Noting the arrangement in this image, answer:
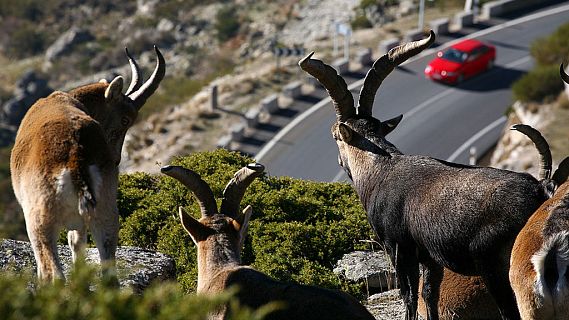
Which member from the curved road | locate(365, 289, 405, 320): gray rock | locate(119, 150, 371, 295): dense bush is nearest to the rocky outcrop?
the curved road

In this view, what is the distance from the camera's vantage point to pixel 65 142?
32.4ft

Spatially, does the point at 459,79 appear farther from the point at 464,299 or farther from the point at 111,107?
the point at 464,299

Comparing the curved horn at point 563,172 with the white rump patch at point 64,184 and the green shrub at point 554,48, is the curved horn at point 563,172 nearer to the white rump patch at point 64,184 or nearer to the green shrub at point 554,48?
the white rump patch at point 64,184

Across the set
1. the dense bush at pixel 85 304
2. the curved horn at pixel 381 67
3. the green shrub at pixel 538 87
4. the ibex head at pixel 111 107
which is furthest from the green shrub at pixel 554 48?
the dense bush at pixel 85 304

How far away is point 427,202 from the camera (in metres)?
10.4

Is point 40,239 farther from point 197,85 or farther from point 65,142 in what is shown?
point 197,85

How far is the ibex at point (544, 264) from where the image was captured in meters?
8.23

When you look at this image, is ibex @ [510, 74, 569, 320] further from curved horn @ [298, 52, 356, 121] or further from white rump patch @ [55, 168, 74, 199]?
white rump patch @ [55, 168, 74, 199]

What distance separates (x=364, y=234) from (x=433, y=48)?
33.9m

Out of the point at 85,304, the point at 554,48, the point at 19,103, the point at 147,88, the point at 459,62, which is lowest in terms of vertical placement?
the point at 19,103

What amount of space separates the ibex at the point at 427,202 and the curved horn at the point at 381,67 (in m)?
0.01

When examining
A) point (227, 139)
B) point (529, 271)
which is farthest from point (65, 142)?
point (227, 139)

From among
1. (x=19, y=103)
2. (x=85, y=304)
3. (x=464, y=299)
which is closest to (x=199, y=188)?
(x=464, y=299)

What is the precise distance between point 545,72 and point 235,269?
113 ft
